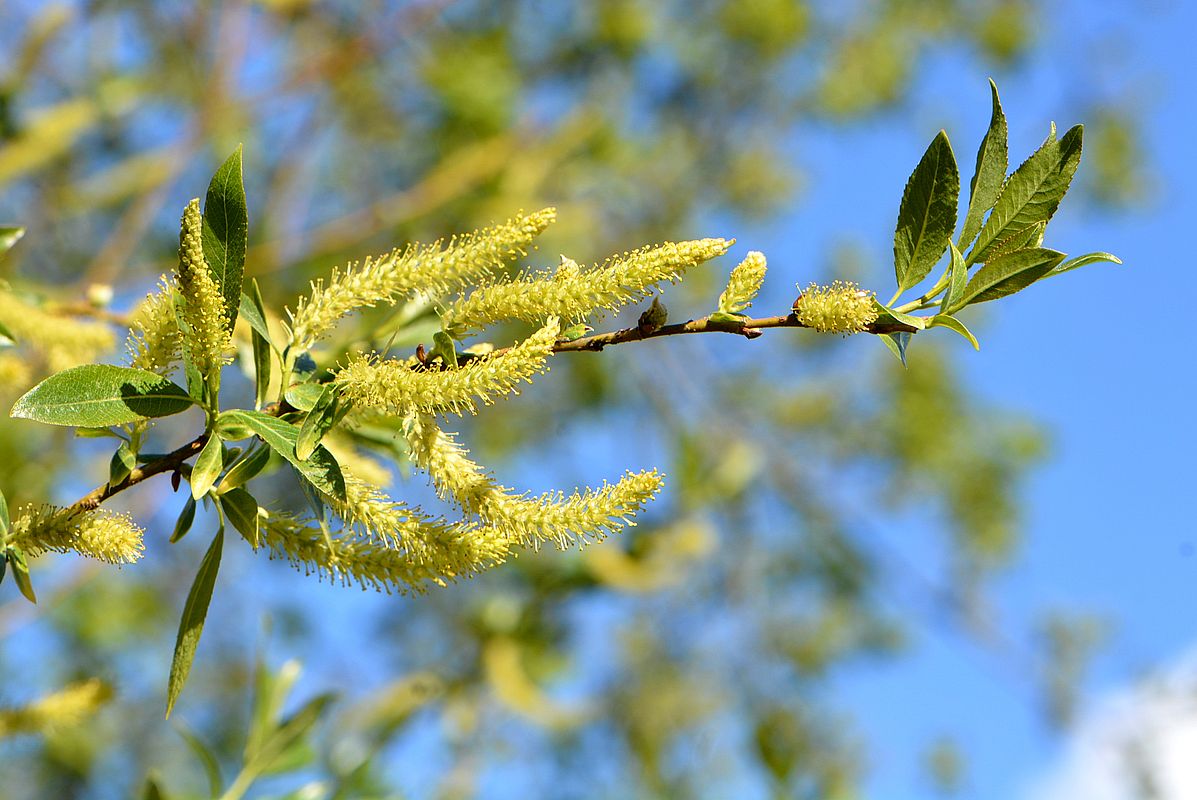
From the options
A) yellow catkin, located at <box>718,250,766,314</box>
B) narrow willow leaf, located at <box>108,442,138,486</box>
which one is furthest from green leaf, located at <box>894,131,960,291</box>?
narrow willow leaf, located at <box>108,442,138,486</box>

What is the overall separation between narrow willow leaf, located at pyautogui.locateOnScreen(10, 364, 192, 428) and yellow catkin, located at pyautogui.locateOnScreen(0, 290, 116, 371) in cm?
53

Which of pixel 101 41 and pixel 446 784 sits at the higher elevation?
pixel 101 41

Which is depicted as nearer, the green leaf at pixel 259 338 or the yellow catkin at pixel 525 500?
the yellow catkin at pixel 525 500

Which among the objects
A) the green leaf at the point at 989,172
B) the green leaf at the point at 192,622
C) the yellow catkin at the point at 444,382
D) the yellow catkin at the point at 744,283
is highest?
the green leaf at the point at 989,172

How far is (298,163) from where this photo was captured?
5.24 metres

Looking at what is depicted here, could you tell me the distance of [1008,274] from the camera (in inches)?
41.0

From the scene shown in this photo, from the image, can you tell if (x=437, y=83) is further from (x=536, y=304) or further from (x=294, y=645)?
(x=536, y=304)

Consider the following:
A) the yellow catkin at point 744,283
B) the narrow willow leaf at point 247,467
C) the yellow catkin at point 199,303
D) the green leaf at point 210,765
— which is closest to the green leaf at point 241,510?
the narrow willow leaf at point 247,467

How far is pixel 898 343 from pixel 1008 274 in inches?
4.8

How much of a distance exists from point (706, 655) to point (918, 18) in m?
4.84

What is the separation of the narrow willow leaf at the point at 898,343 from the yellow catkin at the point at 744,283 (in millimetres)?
134

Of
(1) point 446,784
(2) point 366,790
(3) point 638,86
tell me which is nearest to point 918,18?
(3) point 638,86

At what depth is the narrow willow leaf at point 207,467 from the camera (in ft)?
3.24

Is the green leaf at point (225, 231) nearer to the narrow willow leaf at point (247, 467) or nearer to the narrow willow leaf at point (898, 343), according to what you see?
the narrow willow leaf at point (247, 467)
